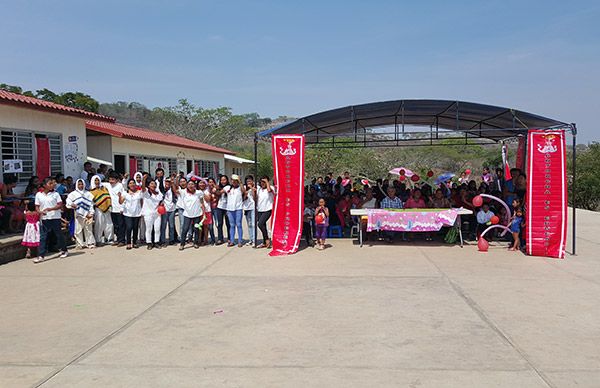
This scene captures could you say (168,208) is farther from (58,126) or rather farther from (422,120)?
(422,120)

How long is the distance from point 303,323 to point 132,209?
6.07 metres

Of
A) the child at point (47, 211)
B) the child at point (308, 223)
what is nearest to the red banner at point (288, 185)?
the child at point (308, 223)

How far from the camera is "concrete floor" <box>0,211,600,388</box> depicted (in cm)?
375

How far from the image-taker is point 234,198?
979cm

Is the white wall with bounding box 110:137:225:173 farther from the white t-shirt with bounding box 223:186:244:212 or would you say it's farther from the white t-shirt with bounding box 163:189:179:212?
the white t-shirt with bounding box 223:186:244:212

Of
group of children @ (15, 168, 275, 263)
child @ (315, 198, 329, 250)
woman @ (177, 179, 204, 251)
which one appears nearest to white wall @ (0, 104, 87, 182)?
group of children @ (15, 168, 275, 263)

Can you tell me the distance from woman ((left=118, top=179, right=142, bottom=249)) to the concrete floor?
5.17 feet

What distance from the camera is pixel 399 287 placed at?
Answer: 6.43 metres

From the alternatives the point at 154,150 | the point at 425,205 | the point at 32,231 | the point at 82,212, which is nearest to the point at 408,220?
the point at 425,205

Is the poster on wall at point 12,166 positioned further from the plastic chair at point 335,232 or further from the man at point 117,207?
the plastic chair at point 335,232

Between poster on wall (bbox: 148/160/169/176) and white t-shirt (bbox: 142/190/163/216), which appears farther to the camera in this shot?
poster on wall (bbox: 148/160/169/176)

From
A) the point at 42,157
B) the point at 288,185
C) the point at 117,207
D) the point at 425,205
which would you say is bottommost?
the point at 425,205

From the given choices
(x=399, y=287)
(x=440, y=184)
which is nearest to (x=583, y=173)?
(x=440, y=184)

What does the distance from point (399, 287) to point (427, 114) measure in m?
6.64
